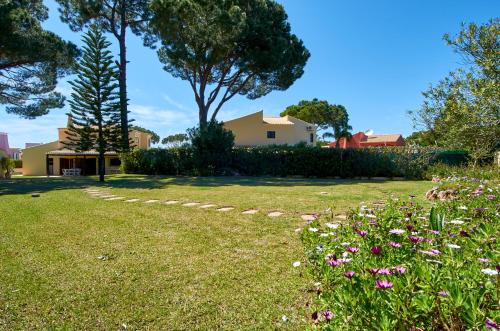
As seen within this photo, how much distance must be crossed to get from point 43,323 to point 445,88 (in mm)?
7380

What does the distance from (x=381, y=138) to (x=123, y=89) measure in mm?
41802

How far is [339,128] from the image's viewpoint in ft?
135

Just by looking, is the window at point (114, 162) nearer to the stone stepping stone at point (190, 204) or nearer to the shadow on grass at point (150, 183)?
the shadow on grass at point (150, 183)

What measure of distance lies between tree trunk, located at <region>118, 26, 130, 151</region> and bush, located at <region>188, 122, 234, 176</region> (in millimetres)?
3250

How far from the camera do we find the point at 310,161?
15102 mm

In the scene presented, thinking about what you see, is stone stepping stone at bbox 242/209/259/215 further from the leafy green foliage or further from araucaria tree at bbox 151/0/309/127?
the leafy green foliage

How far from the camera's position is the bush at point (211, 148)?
51.8ft

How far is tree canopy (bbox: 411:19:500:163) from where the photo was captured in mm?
4340

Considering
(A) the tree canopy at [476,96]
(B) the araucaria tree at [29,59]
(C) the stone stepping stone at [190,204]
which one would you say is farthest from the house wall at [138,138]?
(A) the tree canopy at [476,96]

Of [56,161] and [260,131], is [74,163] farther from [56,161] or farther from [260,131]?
A: [260,131]

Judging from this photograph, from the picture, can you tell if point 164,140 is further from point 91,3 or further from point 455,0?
point 455,0

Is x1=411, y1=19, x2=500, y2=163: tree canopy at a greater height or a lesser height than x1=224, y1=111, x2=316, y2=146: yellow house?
lesser

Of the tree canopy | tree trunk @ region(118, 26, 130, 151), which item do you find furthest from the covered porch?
the tree canopy

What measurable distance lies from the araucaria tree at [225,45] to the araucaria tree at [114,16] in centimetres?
179
